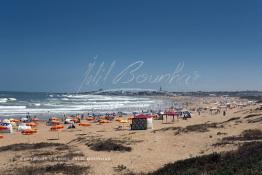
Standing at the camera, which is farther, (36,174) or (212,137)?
(212,137)

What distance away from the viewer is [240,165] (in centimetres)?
796

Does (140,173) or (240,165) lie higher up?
(240,165)

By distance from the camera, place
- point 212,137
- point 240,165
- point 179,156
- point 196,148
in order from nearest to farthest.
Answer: point 240,165
point 179,156
point 196,148
point 212,137

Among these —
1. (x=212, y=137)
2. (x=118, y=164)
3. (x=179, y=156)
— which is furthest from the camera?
(x=212, y=137)

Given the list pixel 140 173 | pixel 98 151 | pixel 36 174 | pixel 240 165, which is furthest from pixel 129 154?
pixel 240 165

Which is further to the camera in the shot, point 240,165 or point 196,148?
point 196,148

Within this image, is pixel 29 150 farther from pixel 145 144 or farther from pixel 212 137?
pixel 212 137

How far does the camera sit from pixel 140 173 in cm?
1165

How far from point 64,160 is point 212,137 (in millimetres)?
8934

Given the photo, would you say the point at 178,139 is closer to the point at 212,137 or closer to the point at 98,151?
the point at 212,137

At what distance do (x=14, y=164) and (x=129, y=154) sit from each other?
4.92 metres

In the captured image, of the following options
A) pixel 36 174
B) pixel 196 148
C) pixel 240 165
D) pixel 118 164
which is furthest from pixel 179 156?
pixel 240 165

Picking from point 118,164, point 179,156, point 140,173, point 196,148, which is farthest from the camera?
point 196,148

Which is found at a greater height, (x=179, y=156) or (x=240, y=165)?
(x=240, y=165)
